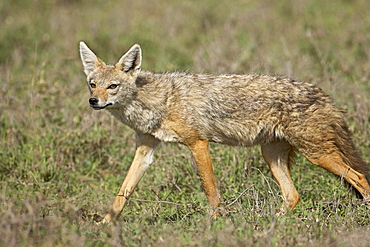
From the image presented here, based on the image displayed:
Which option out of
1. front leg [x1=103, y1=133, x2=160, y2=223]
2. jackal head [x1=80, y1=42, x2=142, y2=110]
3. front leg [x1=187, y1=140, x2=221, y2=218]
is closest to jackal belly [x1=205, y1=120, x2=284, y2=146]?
front leg [x1=187, y1=140, x2=221, y2=218]

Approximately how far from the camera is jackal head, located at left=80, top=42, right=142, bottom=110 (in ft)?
20.1

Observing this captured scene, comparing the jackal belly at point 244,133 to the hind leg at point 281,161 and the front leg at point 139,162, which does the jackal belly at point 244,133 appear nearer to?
the hind leg at point 281,161

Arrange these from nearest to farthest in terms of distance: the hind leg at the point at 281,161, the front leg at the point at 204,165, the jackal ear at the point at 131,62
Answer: the front leg at the point at 204,165 → the jackal ear at the point at 131,62 → the hind leg at the point at 281,161

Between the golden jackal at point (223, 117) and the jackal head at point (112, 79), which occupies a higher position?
the jackal head at point (112, 79)

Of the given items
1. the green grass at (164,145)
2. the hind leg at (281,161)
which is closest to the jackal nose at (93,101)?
the green grass at (164,145)

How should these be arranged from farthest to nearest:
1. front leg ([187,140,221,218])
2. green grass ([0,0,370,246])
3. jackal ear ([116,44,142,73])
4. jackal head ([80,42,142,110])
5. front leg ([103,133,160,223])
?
front leg ([103,133,160,223])
jackal ear ([116,44,142,73])
front leg ([187,140,221,218])
jackal head ([80,42,142,110])
green grass ([0,0,370,246])

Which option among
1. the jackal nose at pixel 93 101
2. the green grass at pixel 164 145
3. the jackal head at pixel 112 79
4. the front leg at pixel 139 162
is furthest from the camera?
the front leg at pixel 139 162

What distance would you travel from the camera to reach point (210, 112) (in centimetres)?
650

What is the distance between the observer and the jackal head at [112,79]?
6.11 meters

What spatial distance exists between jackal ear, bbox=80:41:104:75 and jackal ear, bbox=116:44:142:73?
0.33 m

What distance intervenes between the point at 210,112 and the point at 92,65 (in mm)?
1597

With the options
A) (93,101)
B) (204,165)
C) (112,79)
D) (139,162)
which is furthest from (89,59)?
(204,165)

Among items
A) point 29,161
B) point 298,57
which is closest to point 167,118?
point 29,161

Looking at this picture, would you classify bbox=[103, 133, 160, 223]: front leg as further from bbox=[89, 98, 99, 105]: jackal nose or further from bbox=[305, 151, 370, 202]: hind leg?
bbox=[305, 151, 370, 202]: hind leg
